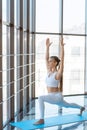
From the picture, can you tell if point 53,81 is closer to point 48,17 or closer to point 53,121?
point 53,121

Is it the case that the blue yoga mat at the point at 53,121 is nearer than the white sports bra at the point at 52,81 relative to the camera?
Yes

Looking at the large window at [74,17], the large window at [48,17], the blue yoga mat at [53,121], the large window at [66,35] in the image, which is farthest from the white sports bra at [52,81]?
the large window at [74,17]

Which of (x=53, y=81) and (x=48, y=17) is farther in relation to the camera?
(x=48, y=17)

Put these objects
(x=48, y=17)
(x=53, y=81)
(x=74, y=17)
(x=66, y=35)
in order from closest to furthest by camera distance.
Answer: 1. (x=53, y=81)
2. (x=48, y=17)
3. (x=66, y=35)
4. (x=74, y=17)

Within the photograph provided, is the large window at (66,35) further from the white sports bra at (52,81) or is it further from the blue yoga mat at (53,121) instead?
the white sports bra at (52,81)

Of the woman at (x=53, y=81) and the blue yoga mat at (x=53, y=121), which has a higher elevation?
the woman at (x=53, y=81)

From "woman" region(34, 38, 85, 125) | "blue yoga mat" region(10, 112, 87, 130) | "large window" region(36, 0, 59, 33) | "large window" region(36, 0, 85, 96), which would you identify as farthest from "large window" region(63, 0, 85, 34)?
"blue yoga mat" region(10, 112, 87, 130)

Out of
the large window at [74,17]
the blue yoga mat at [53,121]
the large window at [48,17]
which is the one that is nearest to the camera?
the blue yoga mat at [53,121]

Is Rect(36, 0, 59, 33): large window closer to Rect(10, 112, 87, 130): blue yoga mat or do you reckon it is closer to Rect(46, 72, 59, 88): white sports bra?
Rect(46, 72, 59, 88): white sports bra

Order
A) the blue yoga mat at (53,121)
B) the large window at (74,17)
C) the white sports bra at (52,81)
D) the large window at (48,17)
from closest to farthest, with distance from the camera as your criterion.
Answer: the blue yoga mat at (53,121) → the white sports bra at (52,81) → the large window at (48,17) → the large window at (74,17)

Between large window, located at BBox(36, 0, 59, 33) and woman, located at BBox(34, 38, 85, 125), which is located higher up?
large window, located at BBox(36, 0, 59, 33)

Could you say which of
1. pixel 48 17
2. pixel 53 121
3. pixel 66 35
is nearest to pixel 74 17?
pixel 66 35

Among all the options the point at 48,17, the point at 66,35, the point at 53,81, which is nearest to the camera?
the point at 53,81

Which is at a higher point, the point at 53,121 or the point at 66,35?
the point at 66,35
